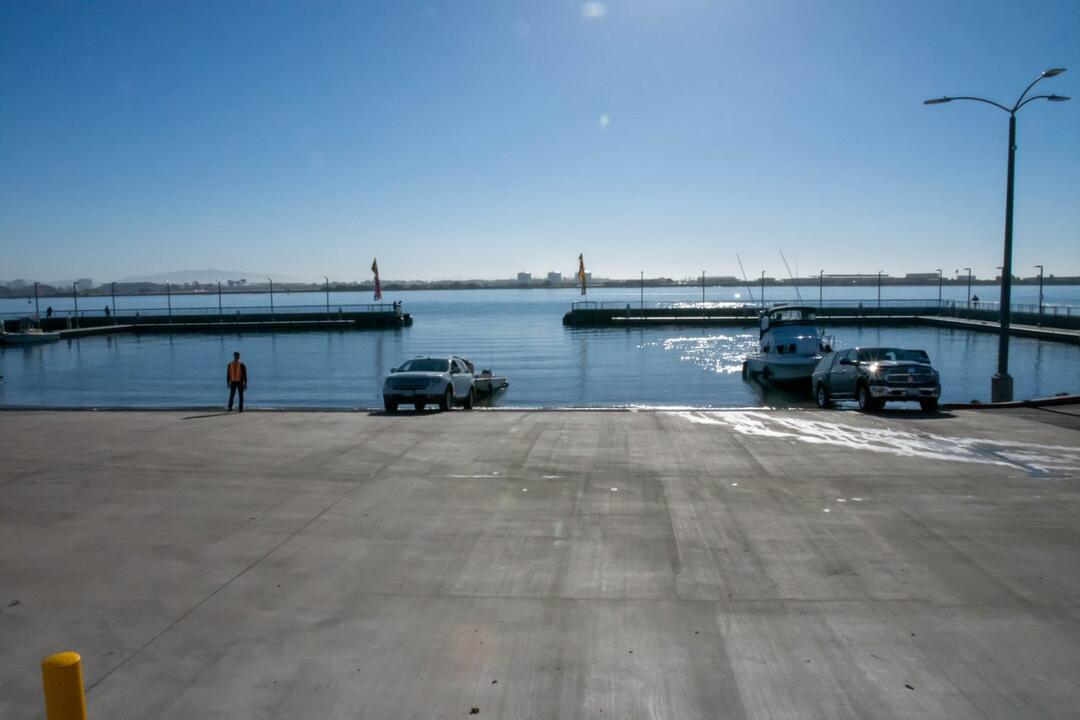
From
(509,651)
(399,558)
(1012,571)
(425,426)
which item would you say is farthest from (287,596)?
(425,426)

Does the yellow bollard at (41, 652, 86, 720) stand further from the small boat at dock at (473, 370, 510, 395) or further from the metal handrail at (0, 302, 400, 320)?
the metal handrail at (0, 302, 400, 320)

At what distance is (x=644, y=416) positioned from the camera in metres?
18.0

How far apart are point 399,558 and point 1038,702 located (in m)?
5.27

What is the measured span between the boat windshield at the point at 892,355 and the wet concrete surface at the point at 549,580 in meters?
7.96

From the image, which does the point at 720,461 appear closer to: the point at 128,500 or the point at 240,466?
the point at 240,466

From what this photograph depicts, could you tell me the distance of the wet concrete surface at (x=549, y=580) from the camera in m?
5.32

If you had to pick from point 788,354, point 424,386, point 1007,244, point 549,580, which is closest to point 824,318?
point 788,354

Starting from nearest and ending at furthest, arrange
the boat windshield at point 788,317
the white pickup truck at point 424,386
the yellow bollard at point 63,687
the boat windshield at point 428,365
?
the yellow bollard at point 63,687, the white pickup truck at point 424,386, the boat windshield at point 428,365, the boat windshield at point 788,317

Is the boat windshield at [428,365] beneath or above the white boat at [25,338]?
above

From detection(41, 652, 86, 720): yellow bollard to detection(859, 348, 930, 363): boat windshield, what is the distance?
20741 mm

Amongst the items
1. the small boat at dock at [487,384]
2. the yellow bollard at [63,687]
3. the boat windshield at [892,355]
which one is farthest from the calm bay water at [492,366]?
the yellow bollard at [63,687]

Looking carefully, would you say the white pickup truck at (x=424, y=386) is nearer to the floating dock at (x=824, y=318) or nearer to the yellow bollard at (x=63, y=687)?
the yellow bollard at (x=63, y=687)

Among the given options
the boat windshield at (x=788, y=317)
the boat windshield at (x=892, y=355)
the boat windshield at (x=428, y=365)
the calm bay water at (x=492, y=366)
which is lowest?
the calm bay water at (x=492, y=366)

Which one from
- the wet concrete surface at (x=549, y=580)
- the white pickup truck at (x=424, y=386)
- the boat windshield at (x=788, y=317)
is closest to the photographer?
the wet concrete surface at (x=549, y=580)
